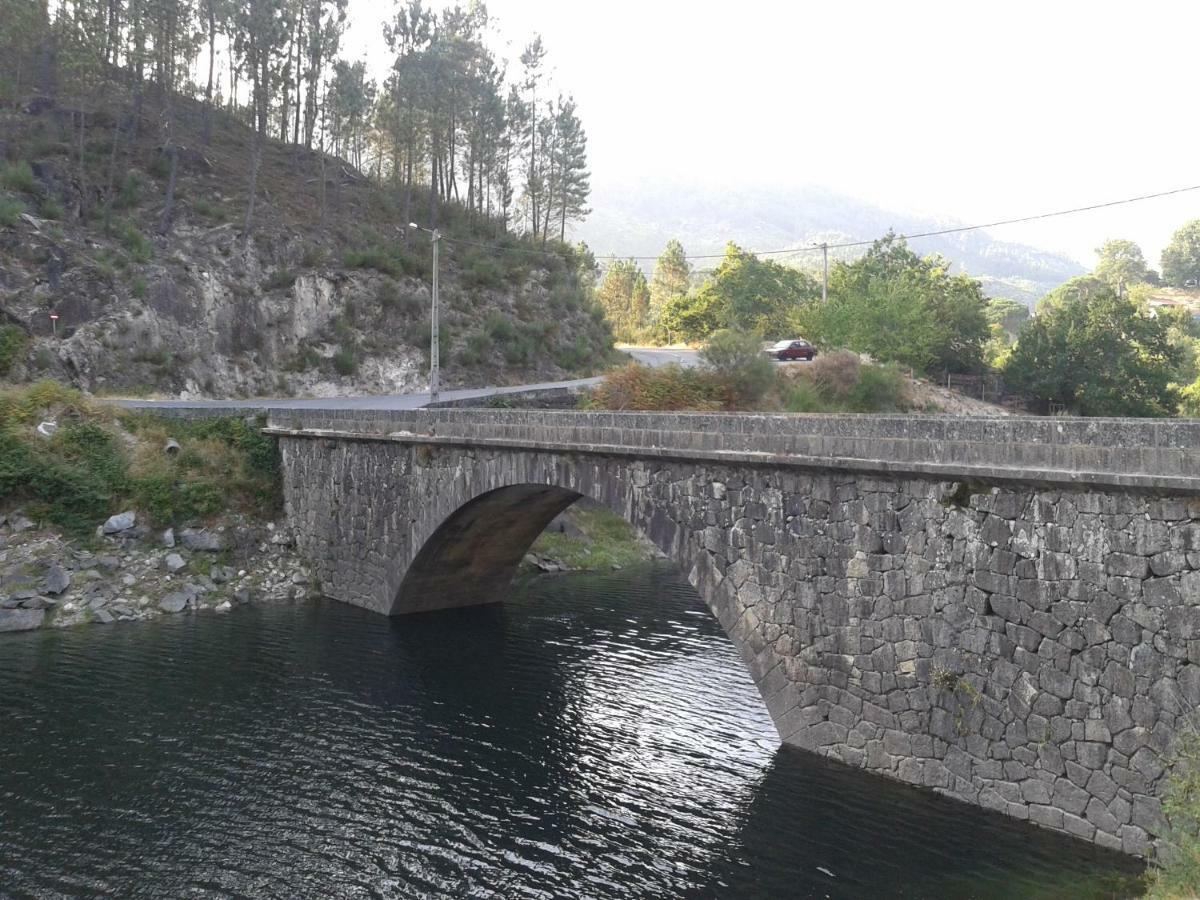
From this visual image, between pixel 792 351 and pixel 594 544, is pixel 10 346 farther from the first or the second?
pixel 792 351

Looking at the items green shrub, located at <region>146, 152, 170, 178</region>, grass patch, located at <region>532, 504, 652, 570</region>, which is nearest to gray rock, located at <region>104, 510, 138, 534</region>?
grass patch, located at <region>532, 504, 652, 570</region>

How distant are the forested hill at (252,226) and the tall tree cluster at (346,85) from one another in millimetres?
204

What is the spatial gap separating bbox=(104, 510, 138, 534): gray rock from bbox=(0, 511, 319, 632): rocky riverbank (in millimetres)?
28

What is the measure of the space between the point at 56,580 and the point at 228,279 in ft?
73.3

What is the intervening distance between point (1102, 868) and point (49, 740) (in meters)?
17.0

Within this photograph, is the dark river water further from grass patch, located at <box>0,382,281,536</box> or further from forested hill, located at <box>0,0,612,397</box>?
forested hill, located at <box>0,0,612,397</box>

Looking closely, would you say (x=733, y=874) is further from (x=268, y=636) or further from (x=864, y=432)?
(x=268, y=636)

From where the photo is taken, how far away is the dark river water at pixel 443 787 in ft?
39.8

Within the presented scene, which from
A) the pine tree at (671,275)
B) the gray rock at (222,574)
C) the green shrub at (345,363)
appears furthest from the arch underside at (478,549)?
the pine tree at (671,275)

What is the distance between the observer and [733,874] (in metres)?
12.4

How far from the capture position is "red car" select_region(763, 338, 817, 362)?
159ft

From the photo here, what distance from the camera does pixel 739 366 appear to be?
3619 cm

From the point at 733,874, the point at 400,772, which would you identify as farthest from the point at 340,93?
the point at 733,874

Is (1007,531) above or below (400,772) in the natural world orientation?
above
